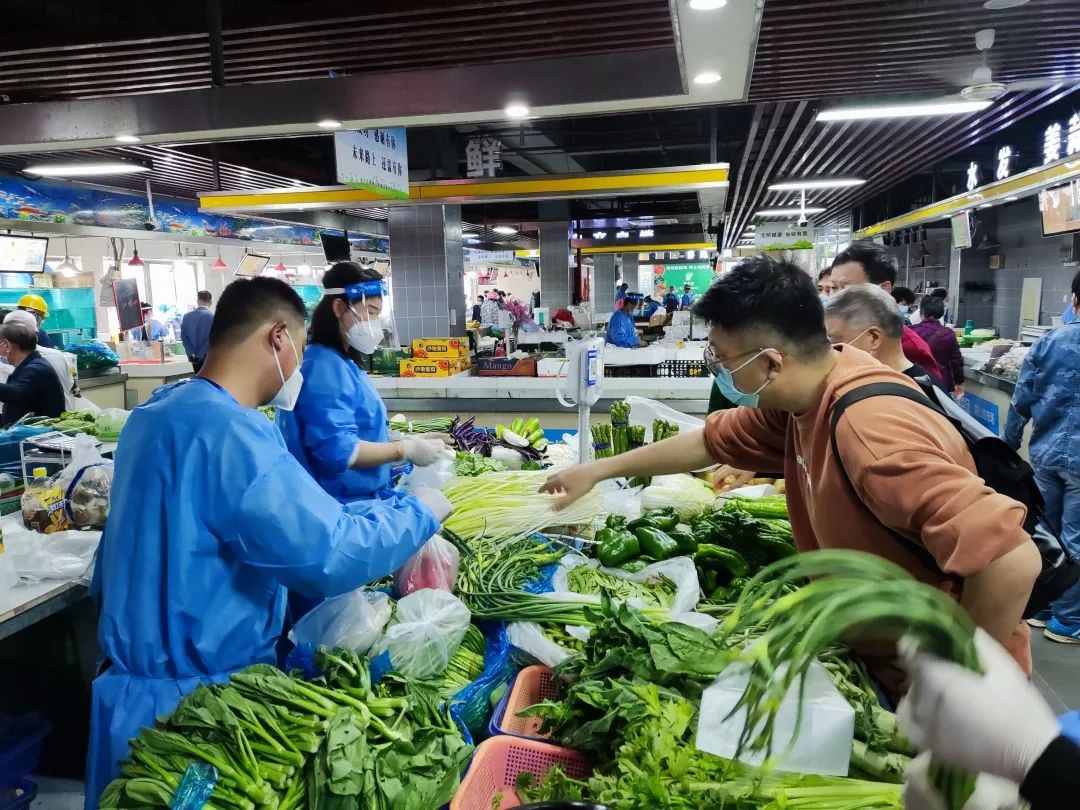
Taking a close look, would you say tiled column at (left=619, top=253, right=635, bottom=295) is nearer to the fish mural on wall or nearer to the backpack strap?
the fish mural on wall

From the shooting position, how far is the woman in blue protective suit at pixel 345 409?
10.3 ft

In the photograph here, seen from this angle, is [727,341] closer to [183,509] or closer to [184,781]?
[183,509]

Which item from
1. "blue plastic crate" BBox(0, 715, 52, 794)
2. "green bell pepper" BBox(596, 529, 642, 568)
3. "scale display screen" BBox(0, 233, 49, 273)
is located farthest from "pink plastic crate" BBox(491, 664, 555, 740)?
"scale display screen" BBox(0, 233, 49, 273)

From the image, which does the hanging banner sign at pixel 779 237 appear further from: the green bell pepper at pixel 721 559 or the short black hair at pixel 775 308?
the short black hair at pixel 775 308

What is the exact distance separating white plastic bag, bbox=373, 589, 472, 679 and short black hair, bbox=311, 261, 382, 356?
1526 millimetres

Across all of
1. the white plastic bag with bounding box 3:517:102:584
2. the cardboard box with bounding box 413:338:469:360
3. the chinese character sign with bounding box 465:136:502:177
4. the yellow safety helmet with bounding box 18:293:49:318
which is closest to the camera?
the white plastic bag with bounding box 3:517:102:584

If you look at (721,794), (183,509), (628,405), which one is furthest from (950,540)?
(628,405)

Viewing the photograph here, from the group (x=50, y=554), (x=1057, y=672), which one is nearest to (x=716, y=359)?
(x=50, y=554)

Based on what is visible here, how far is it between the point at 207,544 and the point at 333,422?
1323 mm

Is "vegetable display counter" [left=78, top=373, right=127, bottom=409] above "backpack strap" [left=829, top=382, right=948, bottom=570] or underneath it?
underneath

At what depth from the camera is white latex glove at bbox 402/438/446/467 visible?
327 cm

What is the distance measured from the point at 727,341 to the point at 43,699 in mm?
3624

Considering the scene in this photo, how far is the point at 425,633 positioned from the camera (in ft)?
6.90

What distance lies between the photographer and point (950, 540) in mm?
1452
